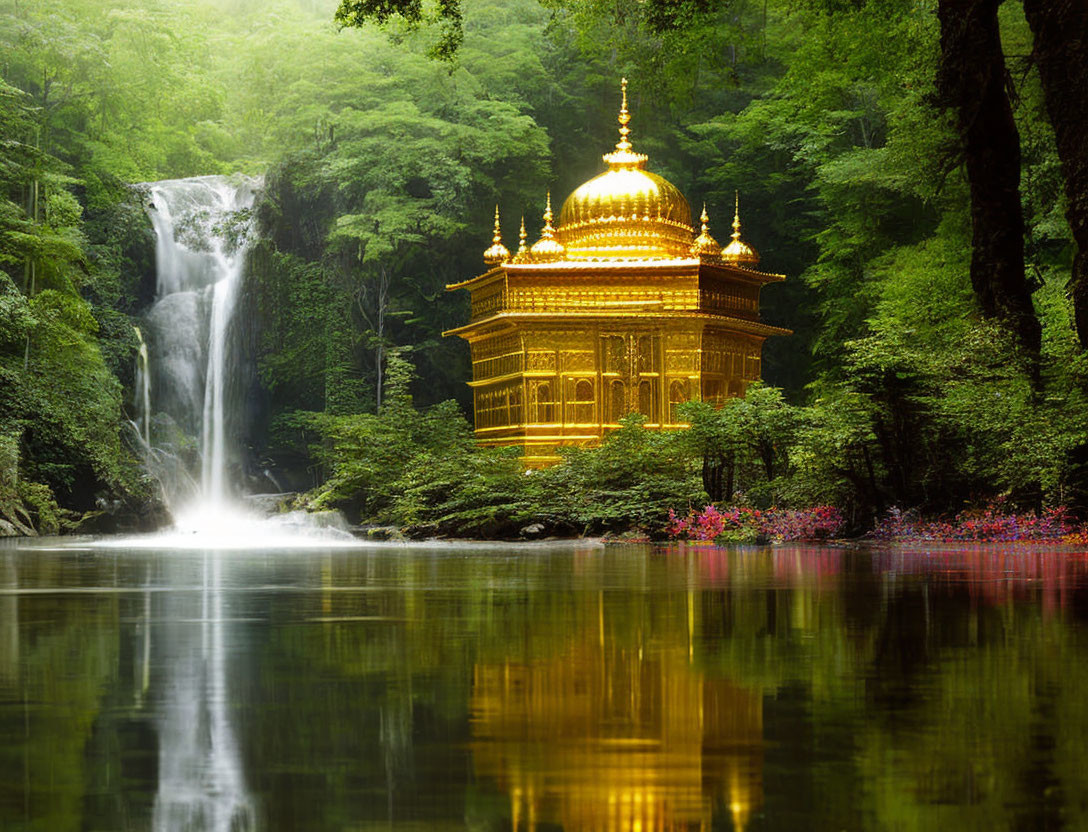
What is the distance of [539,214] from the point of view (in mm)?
39656

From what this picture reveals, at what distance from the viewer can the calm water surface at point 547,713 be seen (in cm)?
227

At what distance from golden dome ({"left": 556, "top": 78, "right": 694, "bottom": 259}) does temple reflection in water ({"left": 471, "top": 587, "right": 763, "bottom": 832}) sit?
27.2 meters

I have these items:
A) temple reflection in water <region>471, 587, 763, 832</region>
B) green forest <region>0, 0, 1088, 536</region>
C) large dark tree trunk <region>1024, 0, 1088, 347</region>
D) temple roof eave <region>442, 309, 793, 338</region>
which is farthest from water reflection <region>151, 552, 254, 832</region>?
temple roof eave <region>442, 309, 793, 338</region>

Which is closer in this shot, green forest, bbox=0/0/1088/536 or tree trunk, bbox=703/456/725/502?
green forest, bbox=0/0/1088/536

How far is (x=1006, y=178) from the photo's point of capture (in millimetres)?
16453

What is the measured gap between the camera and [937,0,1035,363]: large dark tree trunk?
1622 cm

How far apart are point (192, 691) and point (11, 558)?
11.7m

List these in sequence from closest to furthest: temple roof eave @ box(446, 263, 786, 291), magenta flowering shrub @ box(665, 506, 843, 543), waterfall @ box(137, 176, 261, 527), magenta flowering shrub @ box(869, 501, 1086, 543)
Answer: magenta flowering shrub @ box(869, 501, 1086, 543), magenta flowering shrub @ box(665, 506, 843, 543), temple roof eave @ box(446, 263, 786, 291), waterfall @ box(137, 176, 261, 527)

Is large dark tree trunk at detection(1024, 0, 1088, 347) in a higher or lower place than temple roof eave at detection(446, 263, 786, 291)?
lower

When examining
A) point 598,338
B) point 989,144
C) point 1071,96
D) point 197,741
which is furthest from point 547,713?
point 598,338

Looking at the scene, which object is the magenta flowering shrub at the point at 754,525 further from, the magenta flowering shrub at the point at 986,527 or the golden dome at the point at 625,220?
the golden dome at the point at 625,220

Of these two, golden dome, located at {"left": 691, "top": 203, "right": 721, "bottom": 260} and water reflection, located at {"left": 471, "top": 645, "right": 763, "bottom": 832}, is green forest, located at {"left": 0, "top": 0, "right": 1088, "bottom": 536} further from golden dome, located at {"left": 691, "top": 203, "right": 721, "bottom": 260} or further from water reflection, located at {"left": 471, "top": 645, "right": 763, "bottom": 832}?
A: water reflection, located at {"left": 471, "top": 645, "right": 763, "bottom": 832}

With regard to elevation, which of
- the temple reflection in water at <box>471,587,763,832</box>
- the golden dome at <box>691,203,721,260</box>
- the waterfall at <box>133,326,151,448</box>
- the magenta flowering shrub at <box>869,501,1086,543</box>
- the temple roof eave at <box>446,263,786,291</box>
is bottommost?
the temple reflection in water at <box>471,587,763,832</box>

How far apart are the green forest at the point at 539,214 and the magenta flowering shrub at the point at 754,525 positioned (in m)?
0.45
